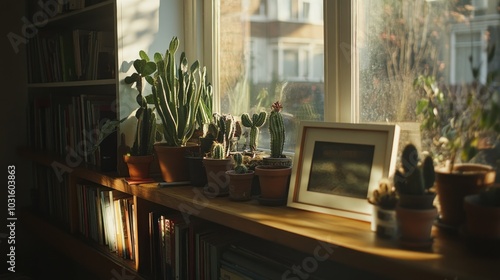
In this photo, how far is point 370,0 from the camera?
5.01 feet

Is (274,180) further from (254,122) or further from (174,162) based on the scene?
(174,162)

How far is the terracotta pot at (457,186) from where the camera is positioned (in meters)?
1.13

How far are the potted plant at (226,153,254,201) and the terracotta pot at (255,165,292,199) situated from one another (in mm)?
70

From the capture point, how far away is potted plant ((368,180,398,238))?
3.81ft

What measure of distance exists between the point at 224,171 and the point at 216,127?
8.2 inches

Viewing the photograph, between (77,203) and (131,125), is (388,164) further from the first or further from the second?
(77,203)

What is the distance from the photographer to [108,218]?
2.23m

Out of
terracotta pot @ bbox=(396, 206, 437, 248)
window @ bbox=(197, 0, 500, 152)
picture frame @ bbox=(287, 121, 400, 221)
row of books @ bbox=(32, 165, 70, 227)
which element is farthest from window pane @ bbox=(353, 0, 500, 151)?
row of books @ bbox=(32, 165, 70, 227)

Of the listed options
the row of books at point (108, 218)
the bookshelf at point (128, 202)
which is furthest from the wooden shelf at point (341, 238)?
the row of books at point (108, 218)

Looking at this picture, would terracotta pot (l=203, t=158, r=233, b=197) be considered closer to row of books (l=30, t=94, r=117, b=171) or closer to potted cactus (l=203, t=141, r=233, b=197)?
potted cactus (l=203, t=141, r=233, b=197)

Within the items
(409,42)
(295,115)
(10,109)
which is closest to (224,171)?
(295,115)

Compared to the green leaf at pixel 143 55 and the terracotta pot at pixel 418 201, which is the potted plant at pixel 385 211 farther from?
the green leaf at pixel 143 55

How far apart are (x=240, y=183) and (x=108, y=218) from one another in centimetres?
92

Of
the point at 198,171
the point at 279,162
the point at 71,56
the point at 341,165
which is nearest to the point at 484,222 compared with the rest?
the point at 341,165
